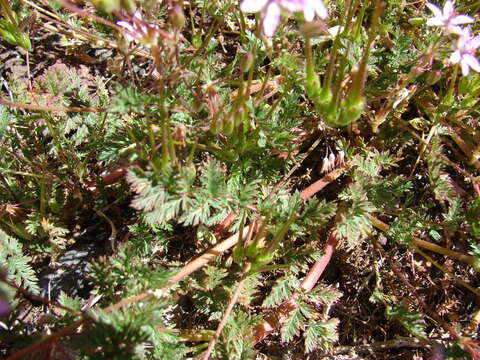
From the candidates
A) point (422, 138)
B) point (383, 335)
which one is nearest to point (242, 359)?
point (383, 335)

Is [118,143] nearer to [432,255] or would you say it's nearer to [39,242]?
[39,242]

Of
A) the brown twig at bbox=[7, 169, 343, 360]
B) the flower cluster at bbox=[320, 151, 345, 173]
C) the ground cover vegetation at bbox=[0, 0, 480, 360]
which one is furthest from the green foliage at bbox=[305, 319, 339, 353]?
the flower cluster at bbox=[320, 151, 345, 173]

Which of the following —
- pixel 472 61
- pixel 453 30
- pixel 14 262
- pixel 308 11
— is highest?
pixel 308 11

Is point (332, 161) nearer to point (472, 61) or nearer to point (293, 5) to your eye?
point (472, 61)

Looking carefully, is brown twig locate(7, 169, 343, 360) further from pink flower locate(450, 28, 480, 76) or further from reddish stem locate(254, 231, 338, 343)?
pink flower locate(450, 28, 480, 76)

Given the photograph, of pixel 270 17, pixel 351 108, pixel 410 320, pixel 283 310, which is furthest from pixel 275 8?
pixel 410 320

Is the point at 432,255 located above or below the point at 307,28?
below
